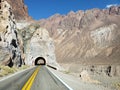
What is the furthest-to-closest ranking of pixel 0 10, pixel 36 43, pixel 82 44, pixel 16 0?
1. pixel 82 44
2. pixel 16 0
3. pixel 36 43
4. pixel 0 10

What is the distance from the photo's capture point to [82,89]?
44.9 feet

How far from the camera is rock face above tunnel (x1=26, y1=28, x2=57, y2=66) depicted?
80125mm

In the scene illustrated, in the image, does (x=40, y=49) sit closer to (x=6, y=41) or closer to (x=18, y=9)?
(x=18, y=9)

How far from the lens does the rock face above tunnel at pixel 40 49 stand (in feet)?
263

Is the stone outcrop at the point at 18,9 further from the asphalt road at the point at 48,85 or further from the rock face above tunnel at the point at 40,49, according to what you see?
the asphalt road at the point at 48,85

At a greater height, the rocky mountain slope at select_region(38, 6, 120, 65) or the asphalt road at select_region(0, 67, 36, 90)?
the rocky mountain slope at select_region(38, 6, 120, 65)

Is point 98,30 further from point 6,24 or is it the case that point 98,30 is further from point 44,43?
point 6,24

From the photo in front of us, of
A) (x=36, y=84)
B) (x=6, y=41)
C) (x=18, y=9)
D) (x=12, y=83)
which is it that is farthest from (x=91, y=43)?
(x=36, y=84)

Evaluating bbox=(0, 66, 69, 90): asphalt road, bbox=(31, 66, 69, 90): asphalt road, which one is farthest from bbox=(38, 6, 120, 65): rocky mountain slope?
bbox=(31, 66, 69, 90): asphalt road

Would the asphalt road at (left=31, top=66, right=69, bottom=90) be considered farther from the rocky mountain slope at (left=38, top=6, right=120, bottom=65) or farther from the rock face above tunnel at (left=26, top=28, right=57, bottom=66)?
the rocky mountain slope at (left=38, top=6, right=120, bottom=65)

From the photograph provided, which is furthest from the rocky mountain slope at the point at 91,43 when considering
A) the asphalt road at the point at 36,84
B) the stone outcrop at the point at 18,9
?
the asphalt road at the point at 36,84

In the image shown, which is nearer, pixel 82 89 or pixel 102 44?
pixel 82 89

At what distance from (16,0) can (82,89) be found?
Answer: 85980 mm

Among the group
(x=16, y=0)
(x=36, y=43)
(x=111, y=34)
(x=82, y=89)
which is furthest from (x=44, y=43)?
(x=111, y=34)
